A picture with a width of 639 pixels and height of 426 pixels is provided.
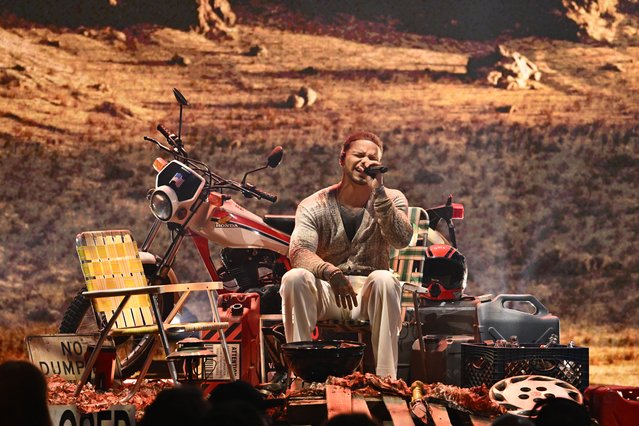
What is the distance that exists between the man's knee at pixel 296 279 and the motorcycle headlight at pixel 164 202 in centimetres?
136

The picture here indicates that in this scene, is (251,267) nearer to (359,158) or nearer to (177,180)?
(177,180)

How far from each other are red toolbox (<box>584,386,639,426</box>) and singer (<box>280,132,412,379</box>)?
0.94 meters

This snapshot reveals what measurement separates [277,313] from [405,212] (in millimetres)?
1159

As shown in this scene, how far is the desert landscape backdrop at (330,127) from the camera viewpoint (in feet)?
27.3

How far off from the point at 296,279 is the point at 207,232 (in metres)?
1.54

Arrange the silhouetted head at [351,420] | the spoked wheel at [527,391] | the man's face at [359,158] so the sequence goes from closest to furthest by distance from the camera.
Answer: the silhouetted head at [351,420], the spoked wheel at [527,391], the man's face at [359,158]

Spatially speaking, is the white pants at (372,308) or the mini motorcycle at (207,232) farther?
the mini motorcycle at (207,232)

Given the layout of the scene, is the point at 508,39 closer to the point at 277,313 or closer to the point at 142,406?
the point at 277,313

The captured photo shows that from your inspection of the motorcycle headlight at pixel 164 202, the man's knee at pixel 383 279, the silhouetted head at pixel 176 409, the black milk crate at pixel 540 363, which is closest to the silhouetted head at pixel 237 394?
the silhouetted head at pixel 176 409

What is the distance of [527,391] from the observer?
516 centimetres

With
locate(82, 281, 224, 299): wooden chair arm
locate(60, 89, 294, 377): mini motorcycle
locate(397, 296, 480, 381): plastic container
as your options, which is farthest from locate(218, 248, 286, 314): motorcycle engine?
locate(82, 281, 224, 299): wooden chair arm

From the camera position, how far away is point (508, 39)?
8500 millimetres

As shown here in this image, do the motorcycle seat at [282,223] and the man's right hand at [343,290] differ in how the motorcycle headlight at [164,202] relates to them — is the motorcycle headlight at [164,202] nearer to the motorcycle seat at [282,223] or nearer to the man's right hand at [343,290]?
the motorcycle seat at [282,223]

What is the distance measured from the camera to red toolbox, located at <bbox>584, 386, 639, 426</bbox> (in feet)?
16.2
